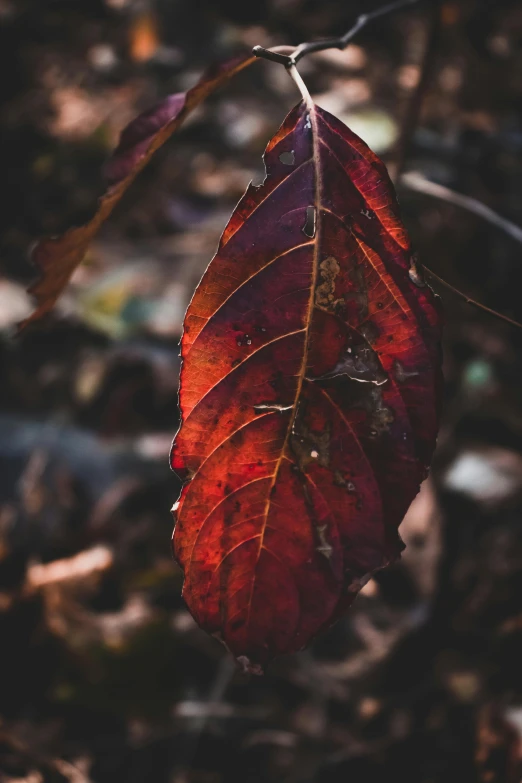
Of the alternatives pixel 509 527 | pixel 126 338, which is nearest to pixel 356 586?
pixel 509 527

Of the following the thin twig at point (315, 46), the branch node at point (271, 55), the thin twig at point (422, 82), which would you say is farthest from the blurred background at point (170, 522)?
the branch node at point (271, 55)

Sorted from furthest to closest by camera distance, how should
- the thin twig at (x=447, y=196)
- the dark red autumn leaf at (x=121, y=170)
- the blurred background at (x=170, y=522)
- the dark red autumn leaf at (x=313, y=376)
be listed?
1. the blurred background at (x=170, y=522)
2. the thin twig at (x=447, y=196)
3. the dark red autumn leaf at (x=121, y=170)
4. the dark red autumn leaf at (x=313, y=376)

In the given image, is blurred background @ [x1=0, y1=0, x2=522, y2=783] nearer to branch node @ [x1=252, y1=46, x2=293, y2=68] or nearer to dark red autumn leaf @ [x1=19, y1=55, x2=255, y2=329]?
dark red autumn leaf @ [x1=19, y1=55, x2=255, y2=329]

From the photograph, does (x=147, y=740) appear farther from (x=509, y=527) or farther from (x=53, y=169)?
(x=53, y=169)

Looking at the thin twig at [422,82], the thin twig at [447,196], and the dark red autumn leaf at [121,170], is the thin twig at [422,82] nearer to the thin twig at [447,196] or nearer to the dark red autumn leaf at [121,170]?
the thin twig at [447,196]

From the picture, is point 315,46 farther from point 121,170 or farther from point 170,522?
point 170,522

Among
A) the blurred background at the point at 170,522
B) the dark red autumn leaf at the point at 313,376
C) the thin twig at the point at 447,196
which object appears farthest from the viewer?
the blurred background at the point at 170,522
